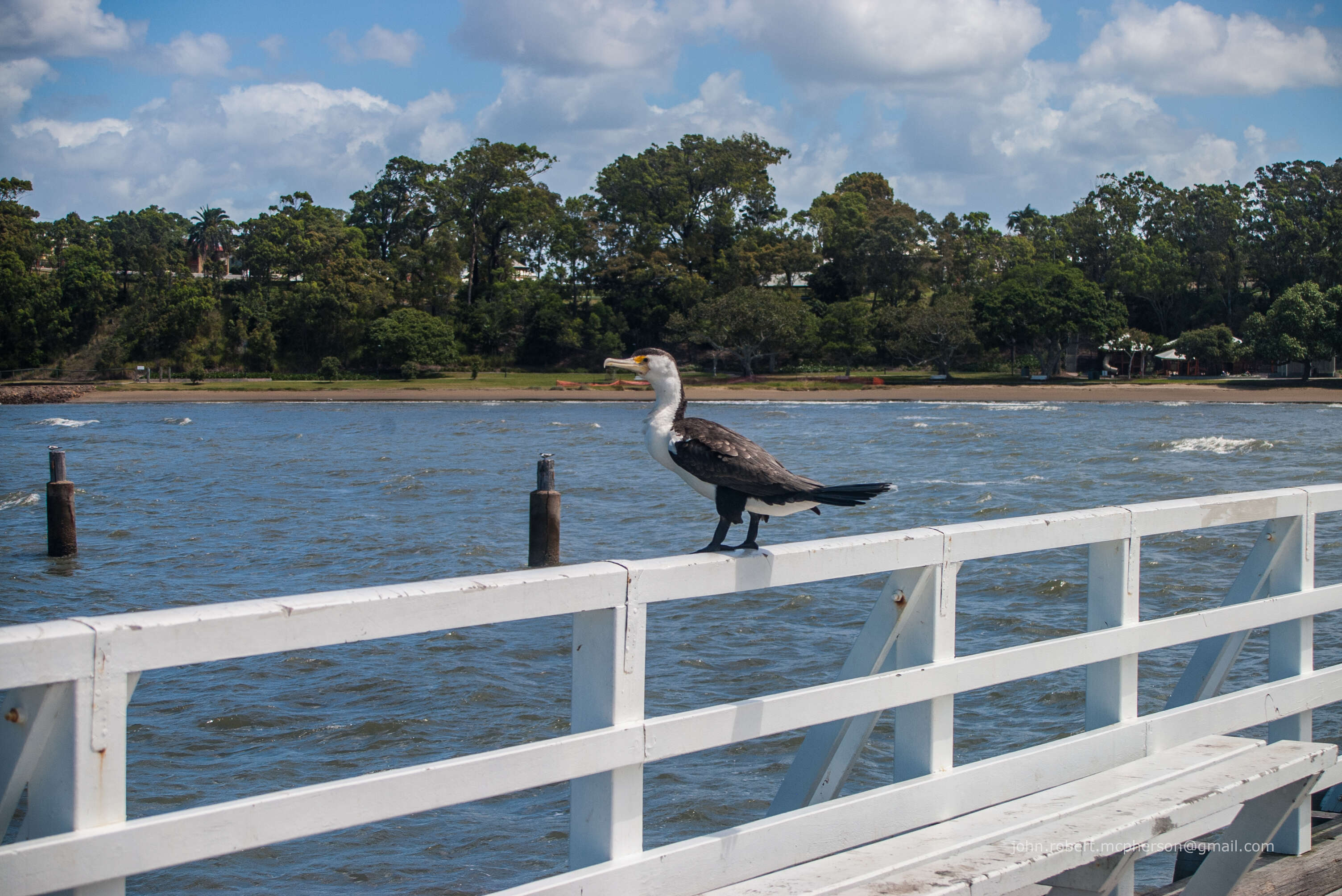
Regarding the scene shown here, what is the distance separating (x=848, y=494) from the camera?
324 cm

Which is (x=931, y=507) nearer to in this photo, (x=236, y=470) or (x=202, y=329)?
(x=236, y=470)

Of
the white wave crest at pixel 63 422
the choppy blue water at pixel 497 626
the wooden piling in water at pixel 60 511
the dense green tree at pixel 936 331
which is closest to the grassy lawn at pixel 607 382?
the dense green tree at pixel 936 331

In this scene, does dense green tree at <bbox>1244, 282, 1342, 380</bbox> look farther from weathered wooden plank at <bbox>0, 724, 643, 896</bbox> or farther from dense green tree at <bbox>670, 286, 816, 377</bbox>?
weathered wooden plank at <bbox>0, 724, 643, 896</bbox>

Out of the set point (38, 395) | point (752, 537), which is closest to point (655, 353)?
point (752, 537)

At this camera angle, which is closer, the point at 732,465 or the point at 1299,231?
the point at 732,465

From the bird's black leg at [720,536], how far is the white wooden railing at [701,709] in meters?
0.35

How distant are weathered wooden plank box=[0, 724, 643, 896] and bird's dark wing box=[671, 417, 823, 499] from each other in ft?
3.77

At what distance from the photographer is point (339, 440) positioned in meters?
39.5

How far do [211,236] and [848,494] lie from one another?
10752 cm

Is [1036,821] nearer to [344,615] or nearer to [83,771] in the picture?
[344,615]

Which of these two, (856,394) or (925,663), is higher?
(856,394)

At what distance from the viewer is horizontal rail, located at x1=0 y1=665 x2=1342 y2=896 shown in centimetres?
181

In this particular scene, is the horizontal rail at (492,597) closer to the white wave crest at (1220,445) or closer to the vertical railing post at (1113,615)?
the vertical railing post at (1113,615)

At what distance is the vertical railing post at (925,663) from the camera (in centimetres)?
300
